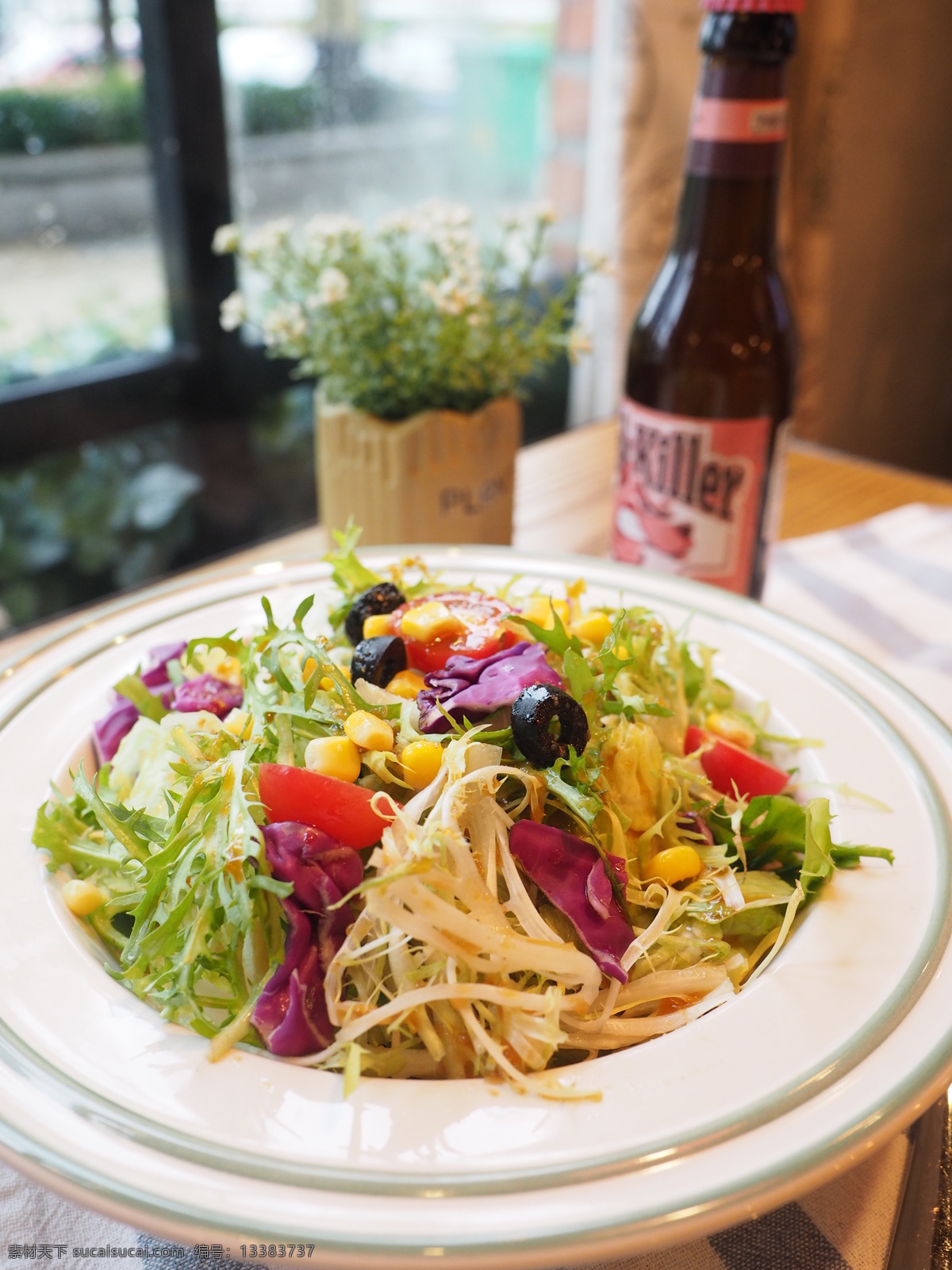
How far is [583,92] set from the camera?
2607mm

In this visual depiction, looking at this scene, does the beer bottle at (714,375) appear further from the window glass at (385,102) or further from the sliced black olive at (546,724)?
the window glass at (385,102)

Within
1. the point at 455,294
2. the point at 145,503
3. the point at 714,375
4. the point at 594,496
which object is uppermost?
the point at 455,294

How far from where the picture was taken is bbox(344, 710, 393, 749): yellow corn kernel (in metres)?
0.79

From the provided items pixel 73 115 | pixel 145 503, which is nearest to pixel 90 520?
pixel 145 503

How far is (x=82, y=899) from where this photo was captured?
2.53 feet

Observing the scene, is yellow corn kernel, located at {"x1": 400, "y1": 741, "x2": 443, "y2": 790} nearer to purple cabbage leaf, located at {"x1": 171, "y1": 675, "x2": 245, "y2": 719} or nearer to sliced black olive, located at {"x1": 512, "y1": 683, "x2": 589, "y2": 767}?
sliced black olive, located at {"x1": 512, "y1": 683, "x2": 589, "y2": 767}

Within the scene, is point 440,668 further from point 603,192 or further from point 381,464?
point 603,192

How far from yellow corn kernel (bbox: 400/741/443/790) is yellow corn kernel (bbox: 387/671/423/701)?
10 centimetres

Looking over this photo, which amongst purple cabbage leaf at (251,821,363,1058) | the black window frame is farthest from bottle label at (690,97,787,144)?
the black window frame

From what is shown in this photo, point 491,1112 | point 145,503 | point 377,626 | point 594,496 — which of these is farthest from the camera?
point 145,503

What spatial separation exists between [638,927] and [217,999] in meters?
0.32

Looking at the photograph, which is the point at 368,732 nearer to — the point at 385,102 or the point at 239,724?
the point at 239,724

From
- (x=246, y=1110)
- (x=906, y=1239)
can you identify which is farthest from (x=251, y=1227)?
(x=906, y=1239)

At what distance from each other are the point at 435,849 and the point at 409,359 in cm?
85
